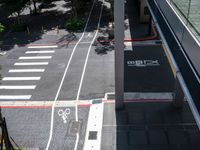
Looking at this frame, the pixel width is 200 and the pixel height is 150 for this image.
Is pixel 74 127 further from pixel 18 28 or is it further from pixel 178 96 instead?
pixel 18 28

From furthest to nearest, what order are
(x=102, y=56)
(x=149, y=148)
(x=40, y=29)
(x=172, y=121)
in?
(x=40, y=29) < (x=102, y=56) < (x=172, y=121) < (x=149, y=148)

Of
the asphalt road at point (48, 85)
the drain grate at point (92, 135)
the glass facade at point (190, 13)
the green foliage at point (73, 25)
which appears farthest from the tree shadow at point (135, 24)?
the glass facade at point (190, 13)

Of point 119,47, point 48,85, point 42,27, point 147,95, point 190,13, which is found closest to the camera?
point 190,13

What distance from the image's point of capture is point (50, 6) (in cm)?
4703

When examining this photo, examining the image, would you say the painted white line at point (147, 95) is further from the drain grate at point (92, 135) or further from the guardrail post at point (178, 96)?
the drain grate at point (92, 135)

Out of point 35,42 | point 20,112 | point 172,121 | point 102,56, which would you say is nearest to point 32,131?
point 20,112

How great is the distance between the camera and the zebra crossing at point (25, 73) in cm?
2523

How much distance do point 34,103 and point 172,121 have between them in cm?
1175

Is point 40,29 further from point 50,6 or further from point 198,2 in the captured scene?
point 198,2

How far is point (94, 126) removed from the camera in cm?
2014

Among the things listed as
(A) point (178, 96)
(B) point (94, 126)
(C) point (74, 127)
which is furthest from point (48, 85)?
(A) point (178, 96)

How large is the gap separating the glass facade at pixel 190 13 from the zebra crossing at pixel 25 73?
15187 mm

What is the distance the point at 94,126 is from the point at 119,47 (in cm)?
631

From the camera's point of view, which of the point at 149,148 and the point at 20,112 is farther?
the point at 20,112
